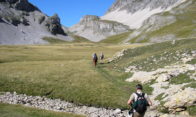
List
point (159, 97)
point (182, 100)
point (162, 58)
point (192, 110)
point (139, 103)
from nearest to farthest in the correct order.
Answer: point (139, 103)
point (192, 110)
point (182, 100)
point (159, 97)
point (162, 58)

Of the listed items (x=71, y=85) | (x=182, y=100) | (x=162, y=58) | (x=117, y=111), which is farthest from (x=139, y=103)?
(x=162, y=58)

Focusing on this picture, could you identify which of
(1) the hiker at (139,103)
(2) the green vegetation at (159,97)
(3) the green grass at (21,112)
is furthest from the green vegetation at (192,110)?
(3) the green grass at (21,112)

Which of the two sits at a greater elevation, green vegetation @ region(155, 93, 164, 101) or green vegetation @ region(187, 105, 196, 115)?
green vegetation @ region(155, 93, 164, 101)

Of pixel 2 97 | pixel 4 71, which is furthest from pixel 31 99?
pixel 4 71

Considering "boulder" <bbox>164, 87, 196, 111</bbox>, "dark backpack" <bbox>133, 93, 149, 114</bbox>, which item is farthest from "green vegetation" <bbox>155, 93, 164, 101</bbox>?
"dark backpack" <bbox>133, 93, 149, 114</bbox>

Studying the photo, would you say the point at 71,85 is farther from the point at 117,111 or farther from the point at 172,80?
the point at 172,80

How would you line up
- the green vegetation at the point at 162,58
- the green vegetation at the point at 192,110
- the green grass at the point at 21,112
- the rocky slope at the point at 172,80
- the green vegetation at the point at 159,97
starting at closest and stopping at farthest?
the green grass at the point at 21,112
the green vegetation at the point at 192,110
the rocky slope at the point at 172,80
the green vegetation at the point at 159,97
the green vegetation at the point at 162,58

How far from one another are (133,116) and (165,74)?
2083 centimetres

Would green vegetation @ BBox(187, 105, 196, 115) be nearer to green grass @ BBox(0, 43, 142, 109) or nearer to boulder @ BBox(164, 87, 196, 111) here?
boulder @ BBox(164, 87, 196, 111)

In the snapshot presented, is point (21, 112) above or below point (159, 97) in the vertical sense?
below

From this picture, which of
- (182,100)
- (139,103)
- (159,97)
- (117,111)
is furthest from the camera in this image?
(159,97)

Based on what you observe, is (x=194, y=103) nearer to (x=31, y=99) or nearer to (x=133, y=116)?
(x=133, y=116)

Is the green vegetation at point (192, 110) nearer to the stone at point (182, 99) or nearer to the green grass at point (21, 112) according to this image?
the stone at point (182, 99)

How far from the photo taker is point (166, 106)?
93.3 ft
